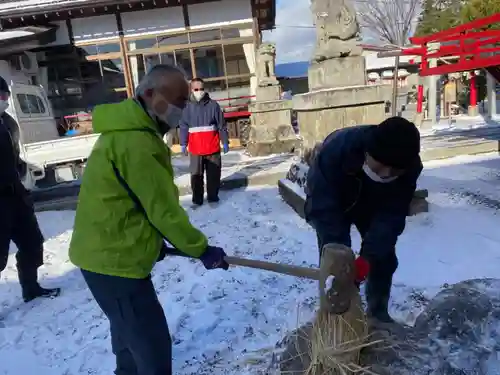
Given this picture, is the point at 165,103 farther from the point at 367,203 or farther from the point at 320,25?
the point at 320,25

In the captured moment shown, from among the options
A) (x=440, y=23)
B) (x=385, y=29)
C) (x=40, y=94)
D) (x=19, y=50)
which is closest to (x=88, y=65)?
(x=19, y=50)

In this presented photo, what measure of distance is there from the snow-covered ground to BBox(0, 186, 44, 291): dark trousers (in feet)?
0.99

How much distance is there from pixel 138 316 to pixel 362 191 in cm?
125

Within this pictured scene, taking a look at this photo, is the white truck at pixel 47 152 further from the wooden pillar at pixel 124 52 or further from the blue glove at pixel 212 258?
the blue glove at pixel 212 258

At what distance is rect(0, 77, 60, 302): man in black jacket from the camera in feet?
10.4

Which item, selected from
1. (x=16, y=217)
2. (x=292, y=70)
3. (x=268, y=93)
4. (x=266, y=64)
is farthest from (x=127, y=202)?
(x=292, y=70)

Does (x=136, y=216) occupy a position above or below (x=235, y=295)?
above

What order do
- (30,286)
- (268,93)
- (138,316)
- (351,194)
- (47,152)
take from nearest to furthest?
(138,316) < (351,194) < (30,286) < (47,152) < (268,93)

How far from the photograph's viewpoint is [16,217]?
3.35m

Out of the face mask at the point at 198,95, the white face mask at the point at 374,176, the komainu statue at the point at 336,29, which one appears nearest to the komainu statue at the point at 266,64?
the face mask at the point at 198,95

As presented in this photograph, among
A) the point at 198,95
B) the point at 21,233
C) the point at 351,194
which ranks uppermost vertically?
the point at 198,95

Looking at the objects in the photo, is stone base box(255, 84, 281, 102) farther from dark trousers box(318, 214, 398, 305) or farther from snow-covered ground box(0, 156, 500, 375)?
dark trousers box(318, 214, 398, 305)

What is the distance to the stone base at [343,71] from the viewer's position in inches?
192

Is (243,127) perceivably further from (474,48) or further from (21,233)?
(21,233)
